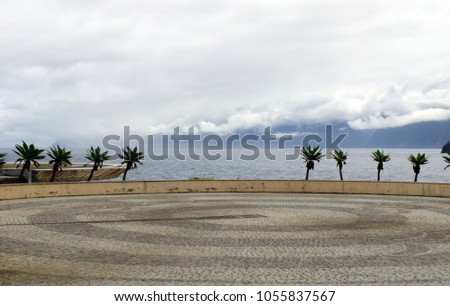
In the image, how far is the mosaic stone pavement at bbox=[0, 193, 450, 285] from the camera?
1252 centimetres

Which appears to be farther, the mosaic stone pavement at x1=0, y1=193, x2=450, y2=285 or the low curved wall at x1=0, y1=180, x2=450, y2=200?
the low curved wall at x1=0, y1=180, x2=450, y2=200

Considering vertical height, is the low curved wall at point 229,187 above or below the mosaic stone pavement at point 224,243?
above

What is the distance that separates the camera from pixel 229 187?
39406 millimetres

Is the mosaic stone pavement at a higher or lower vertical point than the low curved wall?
lower

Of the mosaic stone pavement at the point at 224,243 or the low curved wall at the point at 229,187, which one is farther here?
the low curved wall at the point at 229,187

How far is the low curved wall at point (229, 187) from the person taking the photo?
35.0 metres

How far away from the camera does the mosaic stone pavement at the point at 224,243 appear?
41.1 ft

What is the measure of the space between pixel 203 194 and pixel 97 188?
330 inches

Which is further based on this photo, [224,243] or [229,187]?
[229,187]

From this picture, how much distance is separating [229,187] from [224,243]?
22024mm

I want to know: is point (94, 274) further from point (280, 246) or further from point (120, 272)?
point (280, 246)

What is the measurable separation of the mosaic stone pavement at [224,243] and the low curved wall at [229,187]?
459 cm

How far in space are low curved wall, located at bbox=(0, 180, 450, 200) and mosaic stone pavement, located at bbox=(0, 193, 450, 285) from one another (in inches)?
181
